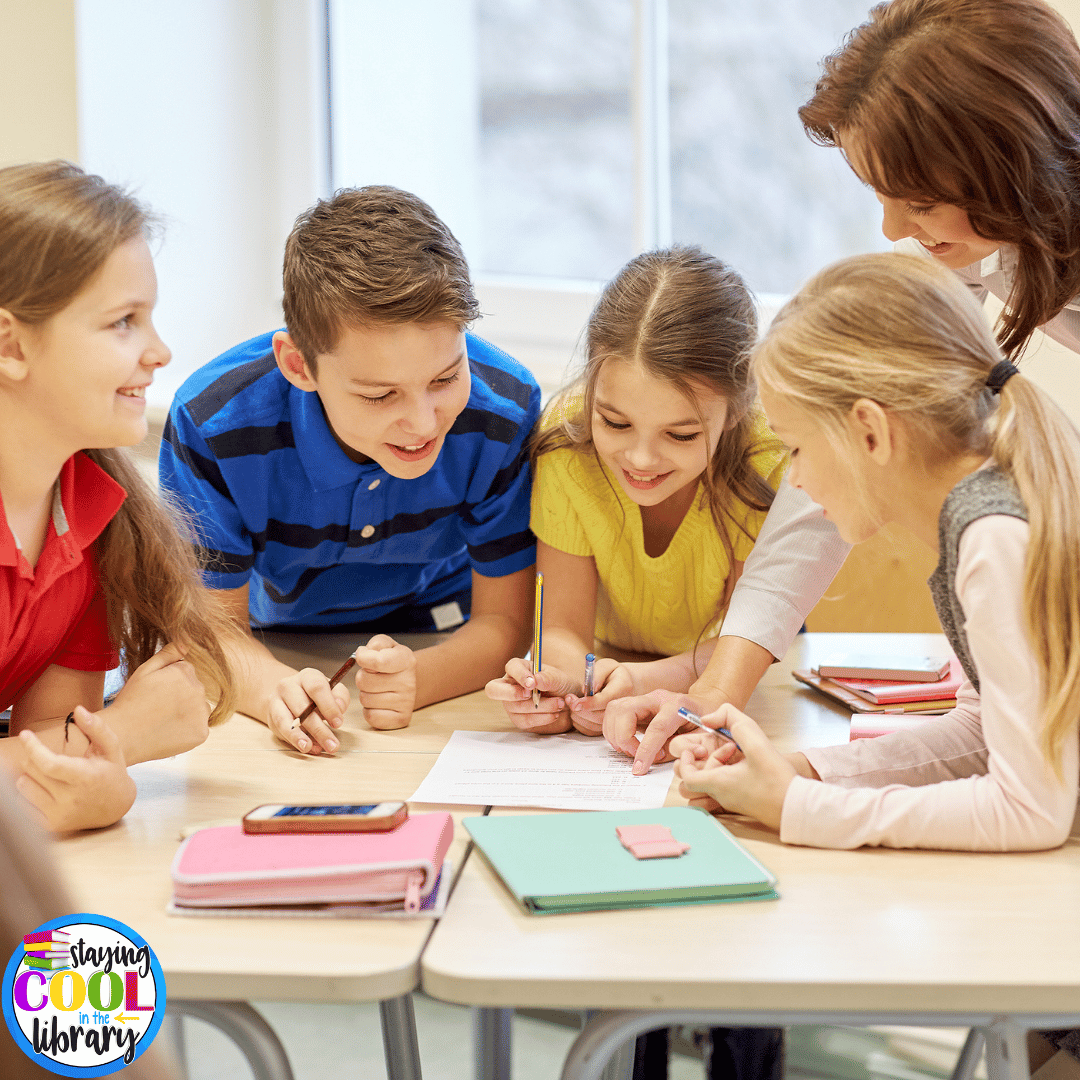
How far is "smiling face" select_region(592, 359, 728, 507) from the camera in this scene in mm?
1268

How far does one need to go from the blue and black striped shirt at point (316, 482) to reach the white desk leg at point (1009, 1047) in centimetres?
82

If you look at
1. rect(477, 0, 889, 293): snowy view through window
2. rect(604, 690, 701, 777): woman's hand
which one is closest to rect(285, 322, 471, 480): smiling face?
rect(604, 690, 701, 777): woman's hand

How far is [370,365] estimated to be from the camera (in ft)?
4.09

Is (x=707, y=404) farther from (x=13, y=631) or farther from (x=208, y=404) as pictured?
(x=13, y=631)

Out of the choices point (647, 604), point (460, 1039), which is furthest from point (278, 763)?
point (460, 1039)

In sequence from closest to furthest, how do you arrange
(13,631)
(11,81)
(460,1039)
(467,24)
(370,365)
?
(13,631) < (370,365) < (460,1039) < (11,81) < (467,24)

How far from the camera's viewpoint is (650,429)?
4.19 ft

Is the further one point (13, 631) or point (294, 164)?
point (294, 164)

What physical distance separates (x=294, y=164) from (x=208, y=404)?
1.63 m

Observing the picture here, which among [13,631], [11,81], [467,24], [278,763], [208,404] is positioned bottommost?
[278,763]

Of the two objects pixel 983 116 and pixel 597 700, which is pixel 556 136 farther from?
pixel 597 700

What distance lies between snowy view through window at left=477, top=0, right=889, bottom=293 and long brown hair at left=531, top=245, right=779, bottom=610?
3.56 ft

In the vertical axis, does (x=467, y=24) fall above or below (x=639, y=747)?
above

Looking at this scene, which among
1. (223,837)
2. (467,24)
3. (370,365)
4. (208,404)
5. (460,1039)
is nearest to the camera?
(223,837)
